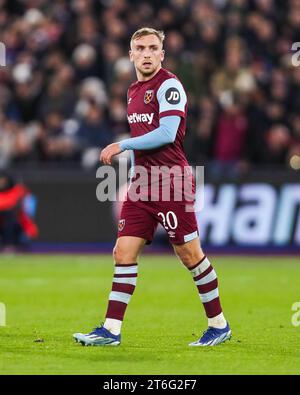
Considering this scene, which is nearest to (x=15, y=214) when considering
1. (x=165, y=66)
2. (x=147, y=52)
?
(x=165, y=66)

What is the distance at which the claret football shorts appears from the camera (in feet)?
28.0

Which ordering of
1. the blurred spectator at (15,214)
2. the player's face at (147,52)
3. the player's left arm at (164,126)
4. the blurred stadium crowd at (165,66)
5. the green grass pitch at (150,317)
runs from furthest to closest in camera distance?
the blurred stadium crowd at (165,66)
the blurred spectator at (15,214)
the player's face at (147,52)
the player's left arm at (164,126)
the green grass pitch at (150,317)

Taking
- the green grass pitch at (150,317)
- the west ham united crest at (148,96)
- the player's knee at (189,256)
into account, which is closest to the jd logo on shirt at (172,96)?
the west ham united crest at (148,96)

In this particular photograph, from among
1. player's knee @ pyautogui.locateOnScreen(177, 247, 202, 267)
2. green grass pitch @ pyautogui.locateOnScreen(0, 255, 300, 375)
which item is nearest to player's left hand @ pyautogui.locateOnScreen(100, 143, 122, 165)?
player's knee @ pyautogui.locateOnScreen(177, 247, 202, 267)

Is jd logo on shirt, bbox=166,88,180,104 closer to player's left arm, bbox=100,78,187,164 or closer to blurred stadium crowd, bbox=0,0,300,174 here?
player's left arm, bbox=100,78,187,164

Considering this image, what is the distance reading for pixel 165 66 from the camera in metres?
19.2

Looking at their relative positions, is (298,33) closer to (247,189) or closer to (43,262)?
(247,189)

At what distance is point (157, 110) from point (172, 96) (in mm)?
191

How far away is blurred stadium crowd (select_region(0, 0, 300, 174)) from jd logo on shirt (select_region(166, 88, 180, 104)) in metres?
10.3

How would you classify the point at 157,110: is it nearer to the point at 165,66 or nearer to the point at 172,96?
the point at 172,96

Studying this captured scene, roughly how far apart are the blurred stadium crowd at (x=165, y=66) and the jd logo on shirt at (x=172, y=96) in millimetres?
10348

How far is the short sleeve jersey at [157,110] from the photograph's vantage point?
846 centimetres

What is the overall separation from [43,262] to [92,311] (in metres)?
6.10

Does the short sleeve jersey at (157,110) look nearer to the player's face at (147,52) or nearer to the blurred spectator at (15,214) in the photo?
the player's face at (147,52)
